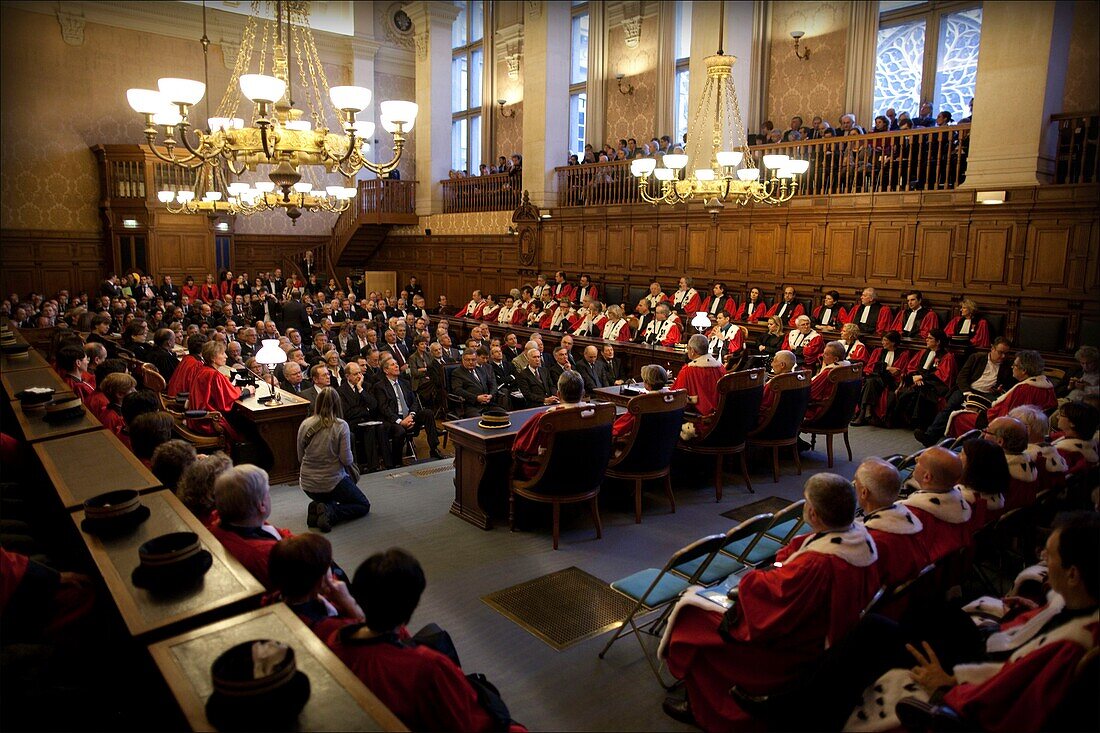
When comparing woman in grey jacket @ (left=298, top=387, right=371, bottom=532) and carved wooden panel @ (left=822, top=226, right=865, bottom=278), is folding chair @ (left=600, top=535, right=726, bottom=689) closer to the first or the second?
woman in grey jacket @ (left=298, top=387, right=371, bottom=532)

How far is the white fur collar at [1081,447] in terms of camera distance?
4.80 meters

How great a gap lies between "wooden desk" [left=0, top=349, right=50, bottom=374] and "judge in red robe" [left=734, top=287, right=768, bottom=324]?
33.1 ft

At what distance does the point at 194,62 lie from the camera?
20.6m

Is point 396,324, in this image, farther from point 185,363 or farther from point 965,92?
point 965,92

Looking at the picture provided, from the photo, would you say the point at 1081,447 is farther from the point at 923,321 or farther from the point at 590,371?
the point at 923,321

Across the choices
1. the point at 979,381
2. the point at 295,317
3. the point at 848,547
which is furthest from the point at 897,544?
the point at 295,317

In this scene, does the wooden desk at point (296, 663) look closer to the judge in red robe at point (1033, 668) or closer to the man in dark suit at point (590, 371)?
the judge in red robe at point (1033, 668)

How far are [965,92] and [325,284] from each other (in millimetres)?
16070

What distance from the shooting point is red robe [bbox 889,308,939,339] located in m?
10.8

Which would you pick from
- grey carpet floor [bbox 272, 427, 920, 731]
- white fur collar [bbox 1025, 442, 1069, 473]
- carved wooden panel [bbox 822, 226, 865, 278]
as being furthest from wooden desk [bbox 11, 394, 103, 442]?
carved wooden panel [bbox 822, 226, 865, 278]

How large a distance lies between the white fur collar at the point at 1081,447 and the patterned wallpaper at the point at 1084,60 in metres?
8.48

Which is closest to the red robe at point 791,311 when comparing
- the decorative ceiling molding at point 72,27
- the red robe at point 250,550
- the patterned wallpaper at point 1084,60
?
the patterned wallpaper at point 1084,60

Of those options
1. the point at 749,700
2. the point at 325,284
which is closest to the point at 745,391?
the point at 749,700

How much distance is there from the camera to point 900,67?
1378cm
